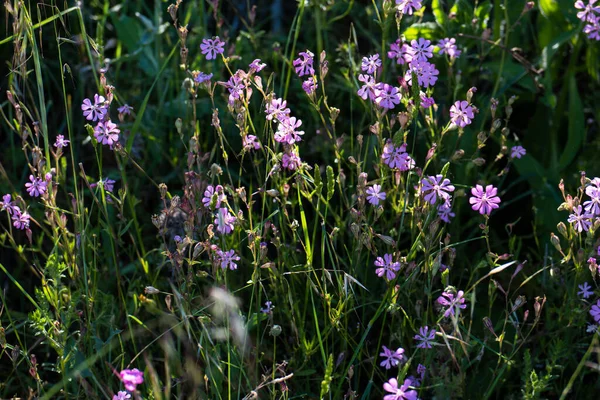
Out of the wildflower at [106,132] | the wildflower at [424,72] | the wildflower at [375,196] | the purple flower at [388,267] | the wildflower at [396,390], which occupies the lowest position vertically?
the wildflower at [396,390]

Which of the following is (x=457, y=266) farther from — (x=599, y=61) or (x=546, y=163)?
(x=599, y=61)

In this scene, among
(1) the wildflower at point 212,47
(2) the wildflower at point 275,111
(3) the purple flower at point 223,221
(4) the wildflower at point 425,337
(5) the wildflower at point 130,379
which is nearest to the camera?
(5) the wildflower at point 130,379

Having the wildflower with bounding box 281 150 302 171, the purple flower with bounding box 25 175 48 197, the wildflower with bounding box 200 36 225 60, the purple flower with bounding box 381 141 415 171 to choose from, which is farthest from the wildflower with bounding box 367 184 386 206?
the purple flower with bounding box 25 175 48 197

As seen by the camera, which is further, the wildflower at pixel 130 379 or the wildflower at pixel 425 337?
the wildflower at pixel 425 337

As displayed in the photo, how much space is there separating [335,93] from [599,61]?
2.90 feet

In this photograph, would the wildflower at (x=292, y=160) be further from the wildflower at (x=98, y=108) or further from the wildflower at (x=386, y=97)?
the wildflower at (x=98, y=108)

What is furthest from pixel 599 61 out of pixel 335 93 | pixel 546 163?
pixel 335 93

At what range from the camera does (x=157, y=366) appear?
1.86m

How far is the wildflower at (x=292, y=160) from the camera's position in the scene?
1.63 meters

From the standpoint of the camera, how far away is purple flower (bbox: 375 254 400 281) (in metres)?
→ 1.58

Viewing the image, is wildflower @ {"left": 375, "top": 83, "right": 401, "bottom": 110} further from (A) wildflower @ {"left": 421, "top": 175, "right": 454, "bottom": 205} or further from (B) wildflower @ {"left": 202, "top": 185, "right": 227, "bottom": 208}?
(B) wildflower @ {"left": 202, "top": 185, "right": 227, "bottom": 208}

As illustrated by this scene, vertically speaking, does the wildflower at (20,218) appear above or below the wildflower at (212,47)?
below

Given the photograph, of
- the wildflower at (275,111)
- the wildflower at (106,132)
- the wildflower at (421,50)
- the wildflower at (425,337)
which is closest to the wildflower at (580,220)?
the wildflower at (425,337)

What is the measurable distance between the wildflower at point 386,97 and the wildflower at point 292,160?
0.69 feet
